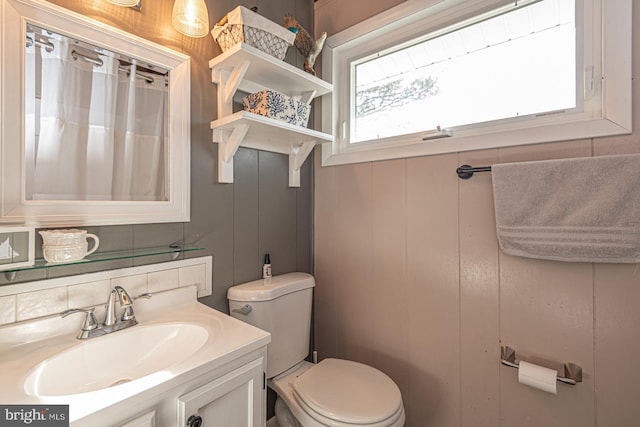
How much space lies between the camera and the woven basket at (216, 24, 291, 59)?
3.68ft

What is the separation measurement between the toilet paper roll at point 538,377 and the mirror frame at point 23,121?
1.37 meters

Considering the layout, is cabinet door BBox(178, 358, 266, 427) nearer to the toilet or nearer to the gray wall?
the toilet

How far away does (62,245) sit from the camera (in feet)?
2.62

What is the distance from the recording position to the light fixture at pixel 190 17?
106cm

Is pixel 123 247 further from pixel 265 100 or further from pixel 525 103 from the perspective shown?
pixel 525 103

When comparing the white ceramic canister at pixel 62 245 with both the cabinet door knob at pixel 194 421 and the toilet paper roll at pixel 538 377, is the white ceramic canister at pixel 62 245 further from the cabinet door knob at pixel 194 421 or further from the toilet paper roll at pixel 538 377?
the toilet paper roll at pixel 538 377

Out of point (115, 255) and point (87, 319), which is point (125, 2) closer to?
point (115, 255)

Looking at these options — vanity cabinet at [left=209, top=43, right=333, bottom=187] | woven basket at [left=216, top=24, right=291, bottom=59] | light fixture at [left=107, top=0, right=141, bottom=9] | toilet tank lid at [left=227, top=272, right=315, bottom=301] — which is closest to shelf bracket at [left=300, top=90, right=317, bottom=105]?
vanity cabinet at [left=209, top=43, right=333, bottom=187]

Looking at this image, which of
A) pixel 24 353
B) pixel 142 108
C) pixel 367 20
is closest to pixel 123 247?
pixel 24 353

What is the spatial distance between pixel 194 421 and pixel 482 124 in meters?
1.42

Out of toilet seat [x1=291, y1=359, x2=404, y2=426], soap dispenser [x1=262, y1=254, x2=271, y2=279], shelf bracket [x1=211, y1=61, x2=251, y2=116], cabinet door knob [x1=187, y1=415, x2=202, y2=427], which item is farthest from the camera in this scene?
soap dispenser [x1=262, y1=254, x2=271, y2=279]

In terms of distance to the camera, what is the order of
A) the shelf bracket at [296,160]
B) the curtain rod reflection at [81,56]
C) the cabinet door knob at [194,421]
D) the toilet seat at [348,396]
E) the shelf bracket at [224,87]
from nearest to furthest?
1. the cabinet door knob at [194,421]
2. the curtain rod reflection at [81,56]
3. the toilet seat at [348,396]
4. the shelf bracket at [224,87]
5. the shelf bracket at [296,160]

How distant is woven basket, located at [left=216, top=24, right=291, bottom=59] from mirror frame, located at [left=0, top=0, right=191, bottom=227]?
174mm

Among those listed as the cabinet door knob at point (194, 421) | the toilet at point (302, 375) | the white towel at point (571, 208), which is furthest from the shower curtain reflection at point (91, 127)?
the white towel at point (571, 208)
